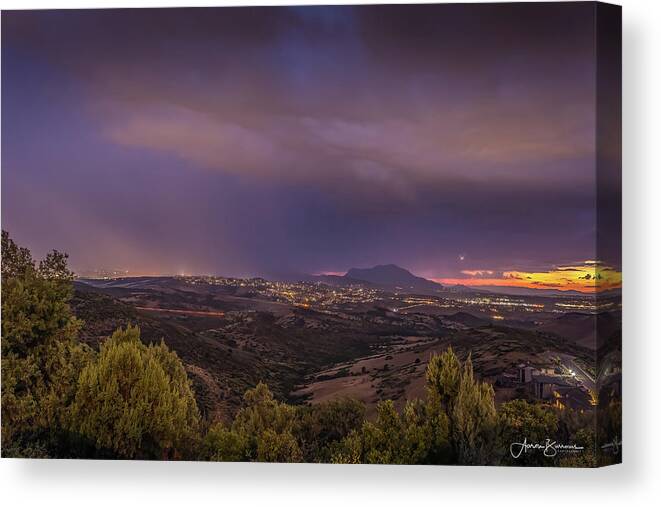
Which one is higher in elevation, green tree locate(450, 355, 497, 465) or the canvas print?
the canvas print

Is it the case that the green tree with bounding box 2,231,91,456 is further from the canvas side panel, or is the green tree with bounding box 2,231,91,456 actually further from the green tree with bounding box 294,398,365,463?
the canvas side panel

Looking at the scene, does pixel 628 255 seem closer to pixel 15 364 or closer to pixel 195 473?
pixel 195 473

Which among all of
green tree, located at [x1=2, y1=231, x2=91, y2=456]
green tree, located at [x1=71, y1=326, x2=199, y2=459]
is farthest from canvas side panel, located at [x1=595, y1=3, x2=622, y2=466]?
green tree, located at [x1=2, y1=231, x2=91, y2=456]

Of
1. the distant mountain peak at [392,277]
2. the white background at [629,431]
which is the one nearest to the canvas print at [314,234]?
A: the distant mountain peak at [392,277]
